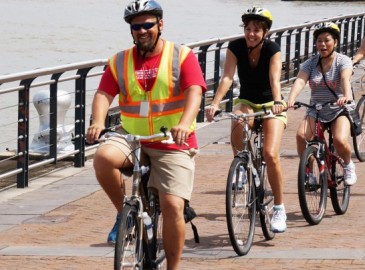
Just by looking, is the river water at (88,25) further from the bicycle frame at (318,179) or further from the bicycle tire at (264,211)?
the bicycle tire at (264,211)

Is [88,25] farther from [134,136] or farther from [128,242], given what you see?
[128,242]

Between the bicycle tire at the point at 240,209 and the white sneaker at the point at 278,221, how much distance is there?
0.29m

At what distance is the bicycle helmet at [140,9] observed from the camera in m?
6.63

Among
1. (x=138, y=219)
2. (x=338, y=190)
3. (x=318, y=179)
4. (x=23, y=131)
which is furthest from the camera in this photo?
(x=23, y=131)

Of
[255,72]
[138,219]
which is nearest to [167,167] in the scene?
[138,219]

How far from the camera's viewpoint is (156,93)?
6848 mm

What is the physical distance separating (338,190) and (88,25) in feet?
141

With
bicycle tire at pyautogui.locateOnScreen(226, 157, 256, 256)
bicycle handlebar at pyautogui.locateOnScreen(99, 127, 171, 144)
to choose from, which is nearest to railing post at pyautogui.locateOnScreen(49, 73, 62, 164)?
bicycle tire at pyautogui.locateOnScreen(226, 157, 256, 256)

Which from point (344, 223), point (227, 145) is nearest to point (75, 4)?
point (227, 145)

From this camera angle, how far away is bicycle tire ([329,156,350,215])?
997 cm

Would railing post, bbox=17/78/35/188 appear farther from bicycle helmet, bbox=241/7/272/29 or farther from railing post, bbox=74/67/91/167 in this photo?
bicycle helmet, bbox=241/7/272/29

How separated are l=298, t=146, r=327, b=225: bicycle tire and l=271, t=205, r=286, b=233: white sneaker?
44cm

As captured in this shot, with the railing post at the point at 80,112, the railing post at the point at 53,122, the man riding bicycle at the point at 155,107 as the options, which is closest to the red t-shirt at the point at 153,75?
the man riding bicycle at the point at 155,107

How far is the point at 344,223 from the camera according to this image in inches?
381
